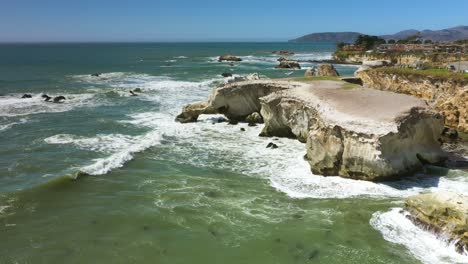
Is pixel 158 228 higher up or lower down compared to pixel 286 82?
lower down

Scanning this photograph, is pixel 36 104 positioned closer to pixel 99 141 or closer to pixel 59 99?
pixel 59 99

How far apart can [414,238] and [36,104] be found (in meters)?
38.4

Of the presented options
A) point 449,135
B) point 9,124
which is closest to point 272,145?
point 449,135

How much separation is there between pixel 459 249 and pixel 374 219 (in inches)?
119

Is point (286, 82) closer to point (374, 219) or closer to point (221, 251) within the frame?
point (374, 219)

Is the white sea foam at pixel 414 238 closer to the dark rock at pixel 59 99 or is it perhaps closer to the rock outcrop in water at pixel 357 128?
the rock outcrop in water at pixel 357 128

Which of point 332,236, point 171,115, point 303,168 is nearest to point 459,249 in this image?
point 332,236

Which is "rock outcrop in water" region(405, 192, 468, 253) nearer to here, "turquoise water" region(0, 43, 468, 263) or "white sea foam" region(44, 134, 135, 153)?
"turquoise water" region(0, 43, 468, 263)

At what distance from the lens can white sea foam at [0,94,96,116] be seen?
38156 mm

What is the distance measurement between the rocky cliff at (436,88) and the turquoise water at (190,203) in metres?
9.95

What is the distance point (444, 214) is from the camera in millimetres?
14023

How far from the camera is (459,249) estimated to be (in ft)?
43.1

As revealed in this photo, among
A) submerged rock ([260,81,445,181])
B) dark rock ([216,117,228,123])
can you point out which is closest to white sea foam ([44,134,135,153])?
dark rock ([216,117,228,123])

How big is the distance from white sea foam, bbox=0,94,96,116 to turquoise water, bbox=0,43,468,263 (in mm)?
8319
